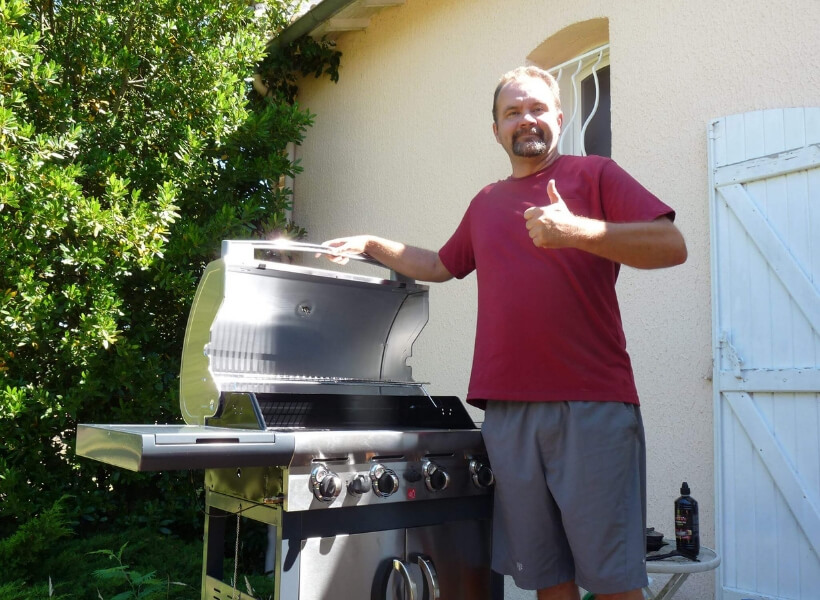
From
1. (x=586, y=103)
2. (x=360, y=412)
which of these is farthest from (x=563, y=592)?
(x=586, y=103)

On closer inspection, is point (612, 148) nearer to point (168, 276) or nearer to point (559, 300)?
point (559, 300)

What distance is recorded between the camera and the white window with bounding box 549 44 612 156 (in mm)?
4352

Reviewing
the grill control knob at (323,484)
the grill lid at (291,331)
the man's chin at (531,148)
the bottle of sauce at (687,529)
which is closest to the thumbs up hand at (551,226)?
the man's chin at (531,148)

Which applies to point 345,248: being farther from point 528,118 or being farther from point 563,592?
point 563,592

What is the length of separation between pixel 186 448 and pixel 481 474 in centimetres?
94

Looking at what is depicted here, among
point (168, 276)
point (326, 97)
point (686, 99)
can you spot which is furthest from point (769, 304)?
point (326, 97)

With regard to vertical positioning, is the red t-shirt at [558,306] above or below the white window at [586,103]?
below

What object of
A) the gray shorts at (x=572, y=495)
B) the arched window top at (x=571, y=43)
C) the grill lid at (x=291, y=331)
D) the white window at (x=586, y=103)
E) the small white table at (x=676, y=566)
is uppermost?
the arched window top at (x=571, y=43)

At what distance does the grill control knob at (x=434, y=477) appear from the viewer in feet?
7.34

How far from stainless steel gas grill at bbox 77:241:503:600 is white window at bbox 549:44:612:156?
1.92m

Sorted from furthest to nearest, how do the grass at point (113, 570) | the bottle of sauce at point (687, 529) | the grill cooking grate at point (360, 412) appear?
the grass at point (113, 570)
the bottle of sauce at point (687, 529)
the grill cooking grate at point (360, 412)

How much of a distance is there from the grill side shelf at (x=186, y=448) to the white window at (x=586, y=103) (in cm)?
299

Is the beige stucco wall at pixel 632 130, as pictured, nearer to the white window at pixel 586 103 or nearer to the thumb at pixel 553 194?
the white window at pixel 586 103

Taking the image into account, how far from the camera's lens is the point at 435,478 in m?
2.25
